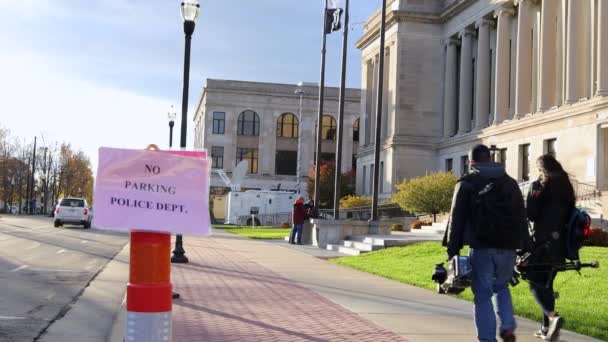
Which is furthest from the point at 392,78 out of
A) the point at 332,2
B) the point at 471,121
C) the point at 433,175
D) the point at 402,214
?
the point at 332,2

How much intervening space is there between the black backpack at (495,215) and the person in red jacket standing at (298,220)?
22.4 metres

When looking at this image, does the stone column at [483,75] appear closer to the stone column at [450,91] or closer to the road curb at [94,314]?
the stone column at [450,91]

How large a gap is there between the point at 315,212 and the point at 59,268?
16021 mm

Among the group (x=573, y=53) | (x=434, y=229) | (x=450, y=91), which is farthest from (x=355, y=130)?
(x=434, y=229)

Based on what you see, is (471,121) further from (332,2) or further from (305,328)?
(305,328)

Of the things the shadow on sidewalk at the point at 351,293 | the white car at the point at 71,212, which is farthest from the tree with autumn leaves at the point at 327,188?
the shadow on sidewalk at the point at 351,293

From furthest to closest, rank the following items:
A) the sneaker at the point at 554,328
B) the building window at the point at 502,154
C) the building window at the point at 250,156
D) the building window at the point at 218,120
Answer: the building window at the point at 250,156
the building window at the point at 218,120
the building window at the point at 502,154
the sneaker at the point at 554,328

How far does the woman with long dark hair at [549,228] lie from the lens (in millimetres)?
7586

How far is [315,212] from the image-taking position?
1203 inches

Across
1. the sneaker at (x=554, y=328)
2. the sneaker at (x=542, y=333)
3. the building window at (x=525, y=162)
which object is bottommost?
the sneaker at (x=542, y=333)

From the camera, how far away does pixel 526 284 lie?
12.7 meters

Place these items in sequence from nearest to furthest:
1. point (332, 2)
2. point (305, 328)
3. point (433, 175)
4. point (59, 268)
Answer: point (305, 328), point (59, 268), point (332, 2), point (433, 175)

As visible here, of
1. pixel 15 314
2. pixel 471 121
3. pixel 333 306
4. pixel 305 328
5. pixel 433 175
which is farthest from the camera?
pixel 471 121

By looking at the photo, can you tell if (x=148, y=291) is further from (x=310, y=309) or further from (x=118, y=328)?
(x=310, y=309)
